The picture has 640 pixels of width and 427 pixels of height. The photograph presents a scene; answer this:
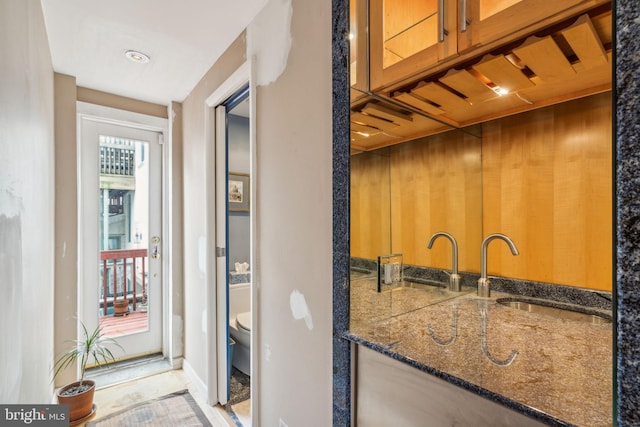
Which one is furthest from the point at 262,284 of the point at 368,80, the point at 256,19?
the point at 256,19

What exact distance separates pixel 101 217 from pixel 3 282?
2.19 metres

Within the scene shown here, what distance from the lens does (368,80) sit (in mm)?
1199

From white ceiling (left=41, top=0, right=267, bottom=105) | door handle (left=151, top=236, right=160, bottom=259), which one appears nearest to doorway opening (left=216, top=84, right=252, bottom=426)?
white ceiling (left=41, top=0, right=267, bottom=105)

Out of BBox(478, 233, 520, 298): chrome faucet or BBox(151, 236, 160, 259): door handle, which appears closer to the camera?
BBox(478, 233, 520, 298): chrome faucet

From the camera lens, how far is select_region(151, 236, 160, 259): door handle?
119 inches

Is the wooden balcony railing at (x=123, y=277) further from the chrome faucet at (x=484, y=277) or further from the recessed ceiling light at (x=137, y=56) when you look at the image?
the chrome faucet at (x=484, y=277)

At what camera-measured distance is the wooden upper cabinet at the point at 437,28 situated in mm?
848

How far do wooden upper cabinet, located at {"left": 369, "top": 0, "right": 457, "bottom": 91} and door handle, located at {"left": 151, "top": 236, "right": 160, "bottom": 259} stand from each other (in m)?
2.63

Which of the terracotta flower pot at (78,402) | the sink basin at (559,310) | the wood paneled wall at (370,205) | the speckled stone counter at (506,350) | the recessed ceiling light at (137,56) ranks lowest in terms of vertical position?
the terracotta flower pot at (78,402)

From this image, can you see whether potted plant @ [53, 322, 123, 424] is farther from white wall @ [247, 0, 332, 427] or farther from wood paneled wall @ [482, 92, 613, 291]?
wood paneled wall @ [482, 92, 613, 291]

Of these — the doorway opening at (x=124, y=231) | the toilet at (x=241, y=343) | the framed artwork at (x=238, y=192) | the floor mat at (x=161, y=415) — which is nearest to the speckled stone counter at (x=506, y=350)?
the toilet at (x=241, y=343)

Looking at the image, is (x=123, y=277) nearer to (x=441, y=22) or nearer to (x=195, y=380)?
(x=195, y=380)

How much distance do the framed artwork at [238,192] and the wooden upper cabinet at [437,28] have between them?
7.54 feet

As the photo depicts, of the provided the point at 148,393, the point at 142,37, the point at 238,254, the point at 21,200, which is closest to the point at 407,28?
the point at 21,200
